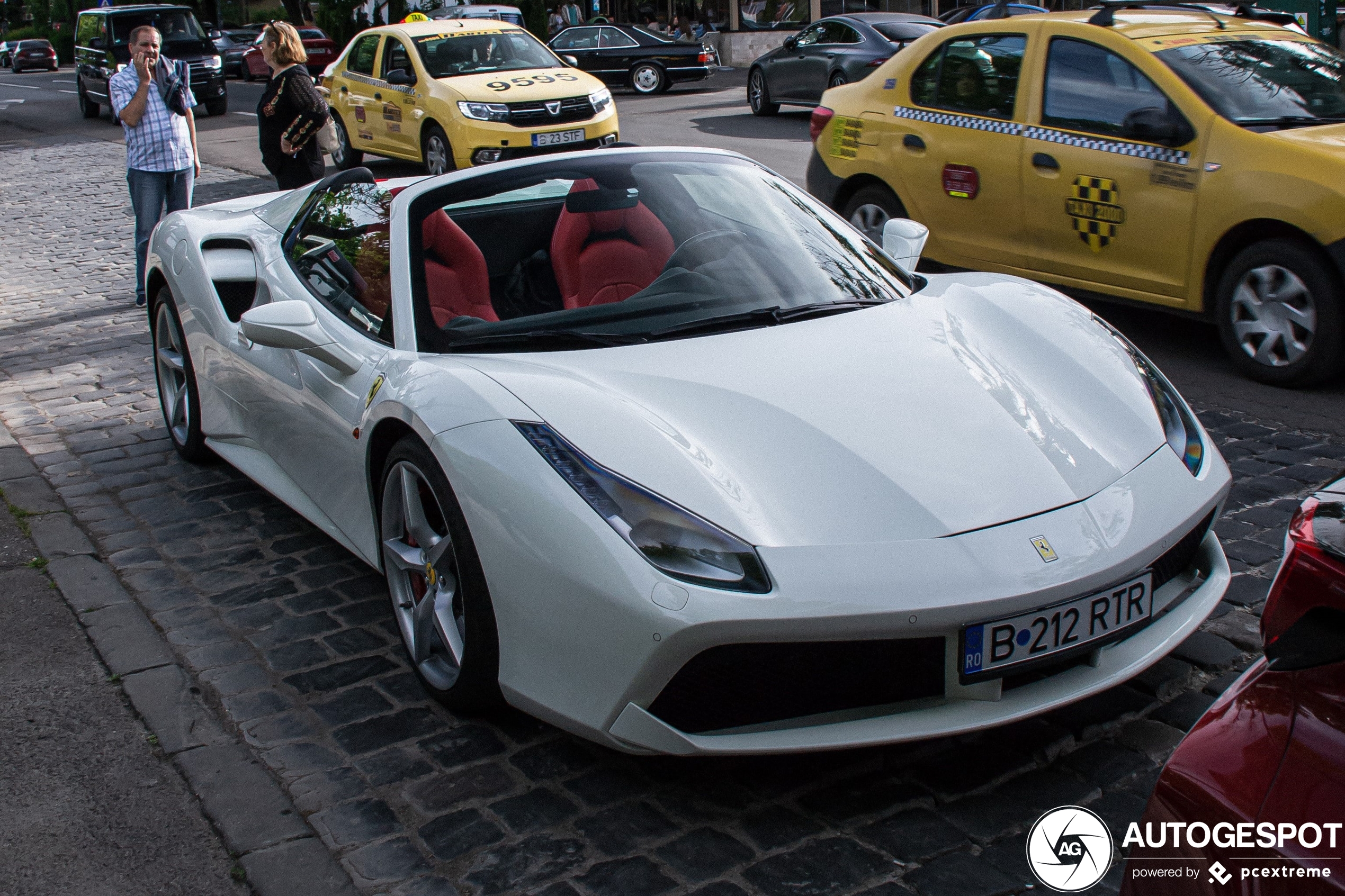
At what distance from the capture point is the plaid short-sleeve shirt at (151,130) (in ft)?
25.9

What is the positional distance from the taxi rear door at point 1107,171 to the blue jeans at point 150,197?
5.23m

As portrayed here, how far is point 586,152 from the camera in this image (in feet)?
13.5

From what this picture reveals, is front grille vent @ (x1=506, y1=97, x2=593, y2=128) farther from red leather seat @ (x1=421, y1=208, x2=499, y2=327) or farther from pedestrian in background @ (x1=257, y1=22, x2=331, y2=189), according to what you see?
red leather seat @ (x1=421, y1=208, x2=499, y2=327)

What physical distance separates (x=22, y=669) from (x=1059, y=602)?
2.82m

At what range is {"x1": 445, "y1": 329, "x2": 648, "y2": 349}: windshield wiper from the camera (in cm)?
332

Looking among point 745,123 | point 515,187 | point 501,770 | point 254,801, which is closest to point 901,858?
point 501,770

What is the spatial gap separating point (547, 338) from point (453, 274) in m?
0.48

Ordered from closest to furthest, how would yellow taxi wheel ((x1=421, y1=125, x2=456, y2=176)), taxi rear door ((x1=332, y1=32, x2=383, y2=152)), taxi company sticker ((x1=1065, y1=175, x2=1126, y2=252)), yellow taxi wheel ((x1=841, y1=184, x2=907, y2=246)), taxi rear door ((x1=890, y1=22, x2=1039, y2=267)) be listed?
taxi company sticker ((x1=1065, y1=175, x2=1126, y2=252)), taxi rear door ((x1=890, y1=22, x2=1039, y2=267)), yellow taxi wheel ((x1=841, y1=184, x2=907, y2=246)), yellow taxi wheel ((x1=421, y1=125, x2=456, y2=176)), taxi rear door ((x1=332, y1=32, x2=383, y2=152))

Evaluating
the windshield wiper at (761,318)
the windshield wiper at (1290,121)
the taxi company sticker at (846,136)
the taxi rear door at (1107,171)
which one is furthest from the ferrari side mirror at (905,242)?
the taxi company sticker at (846,136)

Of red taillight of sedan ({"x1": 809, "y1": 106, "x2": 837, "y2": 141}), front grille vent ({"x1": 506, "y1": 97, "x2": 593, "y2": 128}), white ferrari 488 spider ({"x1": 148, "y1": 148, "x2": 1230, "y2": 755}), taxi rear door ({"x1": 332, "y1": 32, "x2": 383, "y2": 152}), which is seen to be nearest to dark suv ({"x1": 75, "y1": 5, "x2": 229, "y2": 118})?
taxi rear door ({"x1": 332, "y1": 32, "x2": 383, "y2": 152})

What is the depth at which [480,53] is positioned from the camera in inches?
544

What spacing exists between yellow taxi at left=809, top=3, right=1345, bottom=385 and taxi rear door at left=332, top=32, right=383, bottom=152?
8.49m

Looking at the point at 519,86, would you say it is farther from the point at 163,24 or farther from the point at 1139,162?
the point at 163,24

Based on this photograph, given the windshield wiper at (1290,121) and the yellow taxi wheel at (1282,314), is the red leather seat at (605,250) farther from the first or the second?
the windshield wiper at (1290,121)
